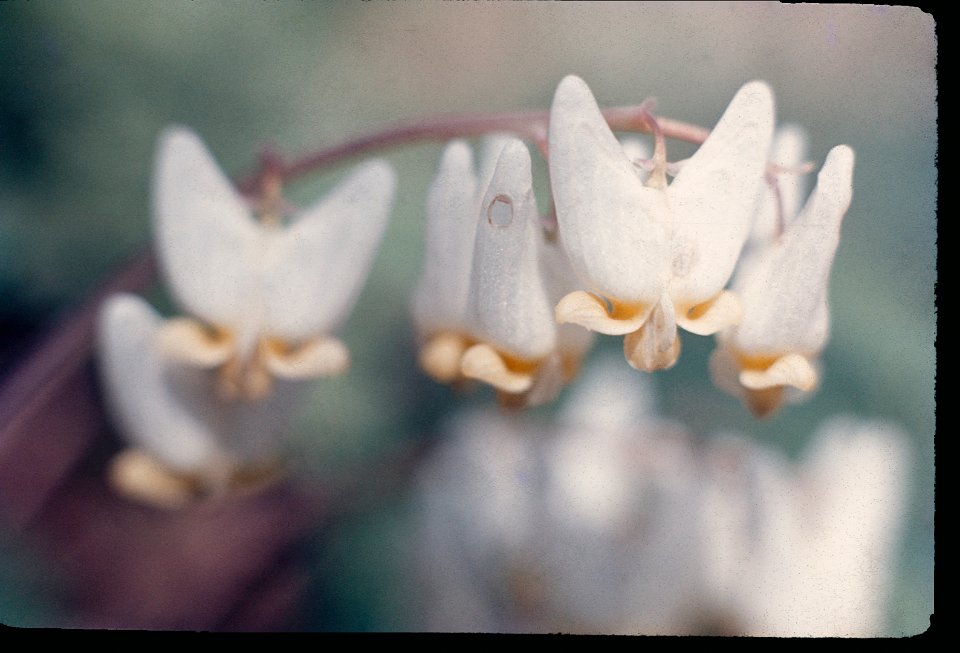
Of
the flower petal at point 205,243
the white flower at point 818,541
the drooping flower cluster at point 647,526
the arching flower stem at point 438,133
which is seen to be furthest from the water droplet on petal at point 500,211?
the white flower at point 818,541

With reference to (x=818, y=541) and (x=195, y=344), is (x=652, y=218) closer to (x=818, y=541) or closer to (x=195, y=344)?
(x=195, y=344)

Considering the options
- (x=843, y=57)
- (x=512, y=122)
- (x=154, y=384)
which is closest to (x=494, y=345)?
(x=512, y=122)

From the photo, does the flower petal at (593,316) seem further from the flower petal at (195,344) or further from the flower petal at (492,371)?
the flower petal at (195,344)

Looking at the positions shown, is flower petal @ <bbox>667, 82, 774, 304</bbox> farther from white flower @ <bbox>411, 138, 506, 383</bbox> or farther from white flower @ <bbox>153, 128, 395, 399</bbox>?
white flower @ <bbox>153, 128, 395, 399</bbox>

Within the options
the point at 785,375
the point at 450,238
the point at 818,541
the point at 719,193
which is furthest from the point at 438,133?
the point at 818,541

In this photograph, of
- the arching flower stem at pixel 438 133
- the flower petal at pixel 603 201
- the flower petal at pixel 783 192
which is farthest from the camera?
the flower petal at pixel 783 192

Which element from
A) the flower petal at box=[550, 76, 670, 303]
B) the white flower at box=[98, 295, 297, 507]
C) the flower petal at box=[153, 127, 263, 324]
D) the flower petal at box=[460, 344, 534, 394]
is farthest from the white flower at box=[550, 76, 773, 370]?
the white flower at box=[98, 295, 297, 507]
